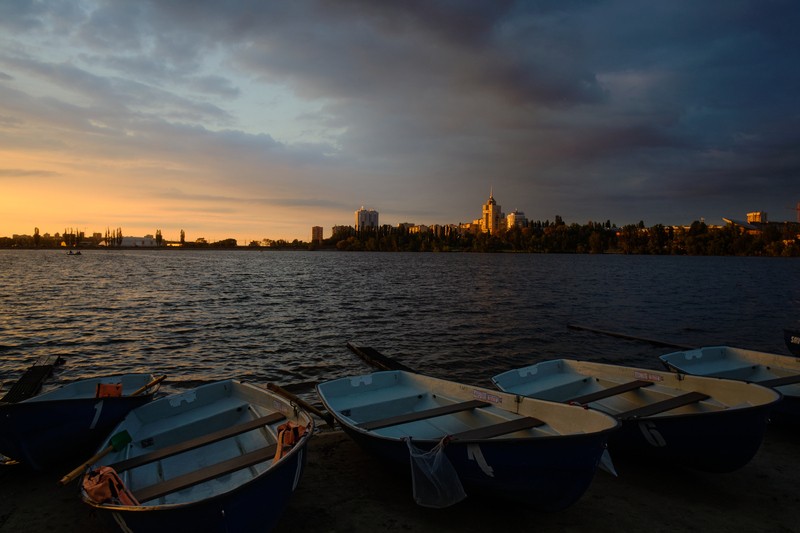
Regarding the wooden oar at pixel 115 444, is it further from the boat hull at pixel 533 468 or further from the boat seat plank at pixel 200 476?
the boat hull at pixel 533 468

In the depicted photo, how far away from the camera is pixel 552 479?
21.1ft

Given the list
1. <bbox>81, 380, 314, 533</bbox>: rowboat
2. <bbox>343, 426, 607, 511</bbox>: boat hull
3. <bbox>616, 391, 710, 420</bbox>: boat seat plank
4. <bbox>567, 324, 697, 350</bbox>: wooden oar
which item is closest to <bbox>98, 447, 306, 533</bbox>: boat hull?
<bbox>81, 380, 314, 533</bbox>: rowboat

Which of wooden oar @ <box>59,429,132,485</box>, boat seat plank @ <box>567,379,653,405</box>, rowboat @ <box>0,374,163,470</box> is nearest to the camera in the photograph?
wooden oar @ <box>59,429,132,485</box>

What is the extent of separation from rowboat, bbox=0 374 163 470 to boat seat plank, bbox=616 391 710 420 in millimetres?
9904

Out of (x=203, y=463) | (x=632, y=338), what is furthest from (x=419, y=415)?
(x=632, y=338)

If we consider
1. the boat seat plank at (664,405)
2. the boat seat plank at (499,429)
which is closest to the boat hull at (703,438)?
the boat seat plank at (664,405)

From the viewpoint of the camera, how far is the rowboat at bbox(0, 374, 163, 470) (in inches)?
311

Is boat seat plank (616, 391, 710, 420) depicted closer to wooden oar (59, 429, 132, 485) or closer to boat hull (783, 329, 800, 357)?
wooden oar (59, 429, 132, 485)

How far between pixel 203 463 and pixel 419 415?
3857mm

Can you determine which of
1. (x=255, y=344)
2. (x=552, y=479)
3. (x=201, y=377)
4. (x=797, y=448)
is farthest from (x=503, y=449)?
(x=255, y=344)

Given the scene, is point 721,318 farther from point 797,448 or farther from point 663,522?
point 663,522

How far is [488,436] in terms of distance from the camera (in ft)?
23.6

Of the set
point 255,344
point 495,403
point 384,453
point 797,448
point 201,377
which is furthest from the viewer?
point 255,344

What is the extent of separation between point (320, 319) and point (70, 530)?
26.3m
